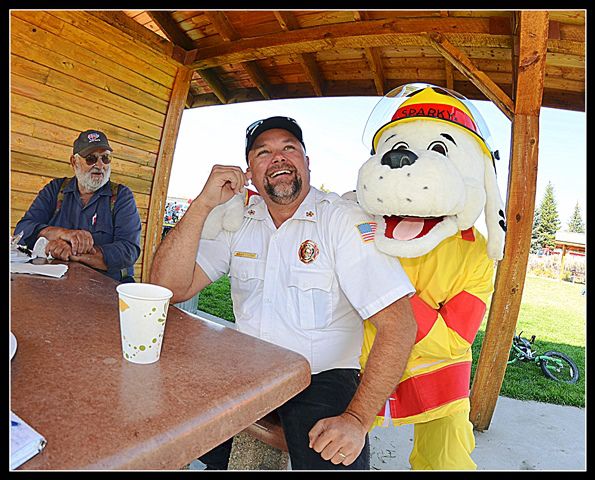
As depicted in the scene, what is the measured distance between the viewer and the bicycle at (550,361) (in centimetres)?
391

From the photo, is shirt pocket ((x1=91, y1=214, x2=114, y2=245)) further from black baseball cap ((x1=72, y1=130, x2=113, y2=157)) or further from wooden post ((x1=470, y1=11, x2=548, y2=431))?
wooden post ((x1=470, y1=11, x2=548, y2=431))

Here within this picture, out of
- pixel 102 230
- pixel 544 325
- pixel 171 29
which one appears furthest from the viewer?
pixel 544 325

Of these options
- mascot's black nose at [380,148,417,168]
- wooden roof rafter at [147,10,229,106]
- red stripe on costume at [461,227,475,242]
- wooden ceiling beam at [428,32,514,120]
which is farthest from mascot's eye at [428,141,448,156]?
wooden roof rafter at [147,10,229,106]

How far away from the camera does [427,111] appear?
4.24ft

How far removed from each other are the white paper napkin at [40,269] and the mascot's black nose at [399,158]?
107 centimetres

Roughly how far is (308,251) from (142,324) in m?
0.70

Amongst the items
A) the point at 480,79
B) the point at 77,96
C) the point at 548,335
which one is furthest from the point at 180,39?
the point at 548,335

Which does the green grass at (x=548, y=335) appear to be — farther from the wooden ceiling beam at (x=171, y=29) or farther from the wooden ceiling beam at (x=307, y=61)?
the wooden ceiling beam at (x=171, y=29)

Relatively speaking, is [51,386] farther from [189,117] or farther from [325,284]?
[189,117]

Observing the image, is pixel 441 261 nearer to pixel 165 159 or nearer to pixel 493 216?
pixel 493 216

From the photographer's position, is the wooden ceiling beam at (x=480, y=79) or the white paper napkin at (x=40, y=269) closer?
the white paper napkin at (x=40, y=269)

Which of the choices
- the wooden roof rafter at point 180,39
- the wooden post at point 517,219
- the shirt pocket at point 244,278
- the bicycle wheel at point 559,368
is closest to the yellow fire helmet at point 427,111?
the shirt pocket at point 244,278
